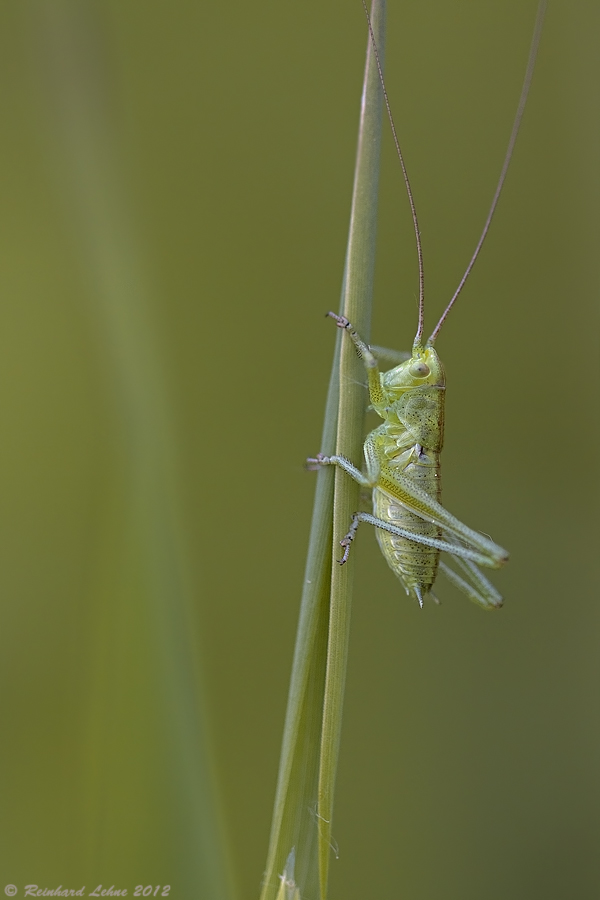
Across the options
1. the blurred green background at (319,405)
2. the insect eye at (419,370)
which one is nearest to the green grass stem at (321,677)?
the blurred green background at (319,405)

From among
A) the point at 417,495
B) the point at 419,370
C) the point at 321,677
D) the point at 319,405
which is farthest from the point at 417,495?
the point at 321,677

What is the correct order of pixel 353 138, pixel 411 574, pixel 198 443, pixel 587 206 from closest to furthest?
pixel 411 574 → pixel 198 443 → pixel 353 138 → pixel 587 206

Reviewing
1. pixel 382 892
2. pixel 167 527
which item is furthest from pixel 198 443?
pixel 382 892

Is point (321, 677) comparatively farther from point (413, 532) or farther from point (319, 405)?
point (319, 405)

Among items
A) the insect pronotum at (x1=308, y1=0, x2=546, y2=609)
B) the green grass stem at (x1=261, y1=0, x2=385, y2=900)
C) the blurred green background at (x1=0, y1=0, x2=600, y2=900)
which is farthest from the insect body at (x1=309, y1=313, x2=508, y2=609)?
the green grass stem at (x1=261, y1=0, x2=385, y2=900)

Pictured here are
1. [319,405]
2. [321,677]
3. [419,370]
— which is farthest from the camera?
[319,405]

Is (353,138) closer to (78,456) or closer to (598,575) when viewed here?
(78,456)

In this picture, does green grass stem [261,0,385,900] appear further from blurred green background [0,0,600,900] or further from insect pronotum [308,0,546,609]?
insect pronotum [308,0,546,609]
